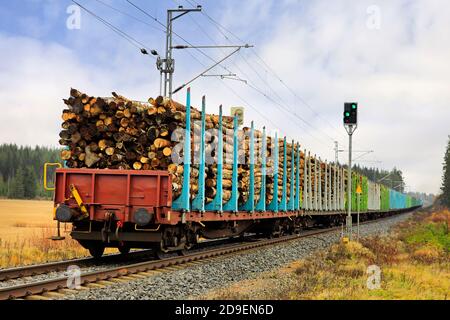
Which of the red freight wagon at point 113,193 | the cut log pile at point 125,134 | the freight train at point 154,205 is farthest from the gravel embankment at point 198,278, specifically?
the cut log pile at point 125,134

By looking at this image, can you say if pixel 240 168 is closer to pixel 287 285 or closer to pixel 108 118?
pixel 108 118

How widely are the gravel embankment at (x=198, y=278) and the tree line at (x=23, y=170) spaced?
395 feet

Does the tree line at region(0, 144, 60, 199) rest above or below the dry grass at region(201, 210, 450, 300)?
above

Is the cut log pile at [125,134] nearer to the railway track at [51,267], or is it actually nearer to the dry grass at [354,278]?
the railway track at [51,267]

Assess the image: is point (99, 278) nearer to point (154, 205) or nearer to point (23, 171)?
point (154, 205)

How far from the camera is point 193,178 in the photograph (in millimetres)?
12297

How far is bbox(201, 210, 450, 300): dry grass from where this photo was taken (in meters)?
7.91

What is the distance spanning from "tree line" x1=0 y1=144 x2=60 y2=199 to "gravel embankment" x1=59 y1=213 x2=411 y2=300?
12025 centimetres

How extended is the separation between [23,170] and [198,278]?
415ft

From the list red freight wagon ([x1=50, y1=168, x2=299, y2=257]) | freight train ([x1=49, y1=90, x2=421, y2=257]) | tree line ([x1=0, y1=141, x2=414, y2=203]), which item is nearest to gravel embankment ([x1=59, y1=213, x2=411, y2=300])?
freight train ([x1=49, y1=90, x2=421, y2=257])

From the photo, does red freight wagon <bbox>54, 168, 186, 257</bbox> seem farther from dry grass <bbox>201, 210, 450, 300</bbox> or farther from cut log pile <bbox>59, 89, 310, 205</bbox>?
dry grass <bbox>201, 210, 450, 300</bbox>

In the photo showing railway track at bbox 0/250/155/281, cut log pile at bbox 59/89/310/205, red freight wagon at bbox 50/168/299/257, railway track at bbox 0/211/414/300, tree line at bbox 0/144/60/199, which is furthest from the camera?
tree line at bbox 0/144/60/199

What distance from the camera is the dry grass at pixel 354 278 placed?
7.91 meters
